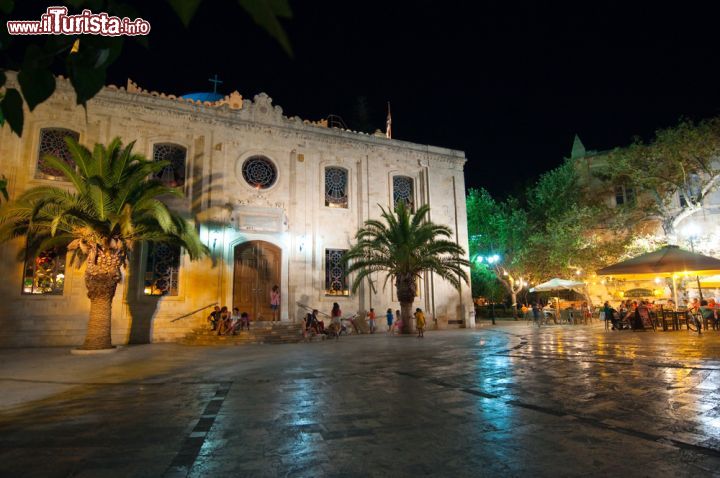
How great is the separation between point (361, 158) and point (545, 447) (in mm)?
19156

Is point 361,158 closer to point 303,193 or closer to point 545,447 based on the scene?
point 303,193

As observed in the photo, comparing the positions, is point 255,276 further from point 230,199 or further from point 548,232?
point 548,232

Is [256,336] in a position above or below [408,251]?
below

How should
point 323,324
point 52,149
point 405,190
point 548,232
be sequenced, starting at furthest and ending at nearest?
point 548,232, point 405,190, point 323,324, point 52,149

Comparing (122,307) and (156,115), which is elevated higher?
(156,115)

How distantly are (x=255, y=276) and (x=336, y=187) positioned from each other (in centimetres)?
595

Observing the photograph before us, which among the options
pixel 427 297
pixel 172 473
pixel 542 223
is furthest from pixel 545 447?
pixel 542 223

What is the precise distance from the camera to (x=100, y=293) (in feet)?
43.8

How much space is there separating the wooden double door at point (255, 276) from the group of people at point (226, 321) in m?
1.83

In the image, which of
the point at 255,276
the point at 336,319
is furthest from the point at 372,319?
the point at 255,276

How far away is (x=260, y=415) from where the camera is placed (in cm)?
518

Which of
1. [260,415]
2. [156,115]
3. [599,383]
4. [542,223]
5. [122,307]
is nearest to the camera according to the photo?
[260,415]

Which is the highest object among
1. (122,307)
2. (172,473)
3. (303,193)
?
(303,193)

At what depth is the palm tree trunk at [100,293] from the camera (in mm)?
13289
